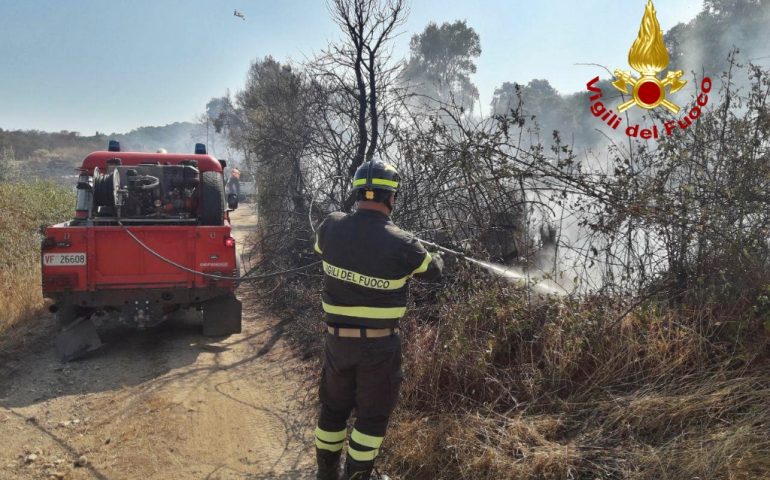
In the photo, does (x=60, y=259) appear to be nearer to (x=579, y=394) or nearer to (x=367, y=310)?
(x=367, y=310)

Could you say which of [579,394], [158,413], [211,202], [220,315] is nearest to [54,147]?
[211,202]

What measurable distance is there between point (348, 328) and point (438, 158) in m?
3.17

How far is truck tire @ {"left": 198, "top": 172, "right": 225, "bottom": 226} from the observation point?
6.61 meters

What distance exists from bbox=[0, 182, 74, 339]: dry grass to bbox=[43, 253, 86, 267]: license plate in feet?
5.23

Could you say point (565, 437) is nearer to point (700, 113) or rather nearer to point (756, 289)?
point (756, 289)

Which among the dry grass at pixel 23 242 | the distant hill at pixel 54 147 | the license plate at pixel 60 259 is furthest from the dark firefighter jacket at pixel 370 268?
the distant hill at pixel 54 147

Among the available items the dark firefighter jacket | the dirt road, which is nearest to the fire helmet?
the dark firefighter jacket

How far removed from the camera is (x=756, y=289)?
12.0ft

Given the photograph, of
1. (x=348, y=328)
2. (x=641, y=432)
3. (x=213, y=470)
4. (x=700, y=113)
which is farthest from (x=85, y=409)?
(x=700, y=113)

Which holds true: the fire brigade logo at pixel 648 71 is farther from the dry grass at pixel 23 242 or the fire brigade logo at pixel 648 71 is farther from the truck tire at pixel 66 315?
the dry grass at pixel 23 242

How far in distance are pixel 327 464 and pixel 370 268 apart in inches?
54.1

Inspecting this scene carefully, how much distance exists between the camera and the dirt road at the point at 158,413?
367 centimetres

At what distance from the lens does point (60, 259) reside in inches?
216

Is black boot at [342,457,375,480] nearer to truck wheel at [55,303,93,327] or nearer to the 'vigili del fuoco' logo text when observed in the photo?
the 'vigili del fuoco' logo text
